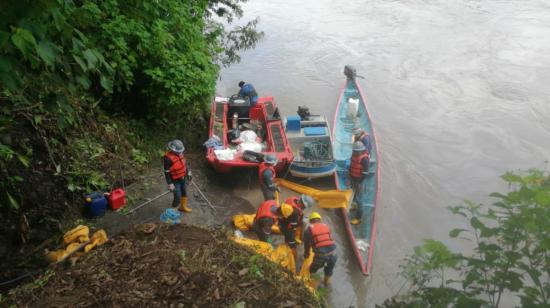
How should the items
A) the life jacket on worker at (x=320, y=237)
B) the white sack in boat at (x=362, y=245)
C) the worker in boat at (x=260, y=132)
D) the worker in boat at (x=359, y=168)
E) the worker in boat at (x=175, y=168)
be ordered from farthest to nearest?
the worker in boat at (x=260, y=132), the worker in boat at (x=359, y=168), the white sack in boat at (x=362, y=245), the worker in boat at (x=175, y=168), the life jacket on worker at (x=320, y=237)

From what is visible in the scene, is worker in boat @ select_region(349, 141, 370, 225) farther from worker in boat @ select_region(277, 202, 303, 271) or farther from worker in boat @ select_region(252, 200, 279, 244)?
worker in boat @ select_region(252, 200, 279, 244)

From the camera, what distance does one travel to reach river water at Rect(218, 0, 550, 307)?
1090 centimetres

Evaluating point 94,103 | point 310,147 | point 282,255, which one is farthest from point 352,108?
point 94,103

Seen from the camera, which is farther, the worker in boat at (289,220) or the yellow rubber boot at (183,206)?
the yellow rubber boot at (183,206)

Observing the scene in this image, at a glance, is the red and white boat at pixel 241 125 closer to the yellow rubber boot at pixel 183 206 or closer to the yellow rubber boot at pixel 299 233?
the yellow rubber boot at pixel 183 206

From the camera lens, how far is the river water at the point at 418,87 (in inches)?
429

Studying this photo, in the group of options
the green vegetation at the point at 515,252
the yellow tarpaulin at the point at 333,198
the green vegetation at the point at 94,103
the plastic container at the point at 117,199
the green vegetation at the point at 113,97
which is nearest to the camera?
the green vegetation at the point at 515,252

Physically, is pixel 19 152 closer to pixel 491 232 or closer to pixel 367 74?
pixel 491 232

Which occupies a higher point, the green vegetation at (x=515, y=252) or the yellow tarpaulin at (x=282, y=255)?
the green vegetation at (x=515, y=252)

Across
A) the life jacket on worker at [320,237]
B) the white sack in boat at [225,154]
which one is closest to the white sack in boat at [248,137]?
the white sack in boat at [225,154]

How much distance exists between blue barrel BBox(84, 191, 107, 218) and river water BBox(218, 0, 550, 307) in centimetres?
355

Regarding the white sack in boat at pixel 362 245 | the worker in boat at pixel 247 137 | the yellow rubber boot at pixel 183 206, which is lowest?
the white sack in boat at pixel 362 245

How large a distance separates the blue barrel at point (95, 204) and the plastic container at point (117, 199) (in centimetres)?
17

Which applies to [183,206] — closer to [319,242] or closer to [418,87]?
[319,242]
